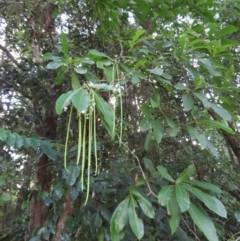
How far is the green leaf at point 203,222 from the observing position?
28.0 inches

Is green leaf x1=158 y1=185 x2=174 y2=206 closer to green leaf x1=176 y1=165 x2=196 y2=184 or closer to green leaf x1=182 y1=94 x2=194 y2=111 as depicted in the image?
green leaf x1=176 y1=165 x2=196 y2=184

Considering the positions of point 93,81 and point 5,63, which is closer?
point 93,81

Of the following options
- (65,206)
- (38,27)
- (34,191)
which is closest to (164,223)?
(65,206)

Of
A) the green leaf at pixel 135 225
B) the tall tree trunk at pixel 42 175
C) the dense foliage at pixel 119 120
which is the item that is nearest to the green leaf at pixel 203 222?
the dense foliage at pixel 119 120

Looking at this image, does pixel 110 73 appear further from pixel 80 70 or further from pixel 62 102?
pixel 62 102

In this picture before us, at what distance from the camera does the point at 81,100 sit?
578 millimetres

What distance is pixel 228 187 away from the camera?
1.54 metres

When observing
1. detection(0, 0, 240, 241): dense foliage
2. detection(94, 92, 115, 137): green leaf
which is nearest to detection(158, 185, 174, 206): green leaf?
detection(0, 0, 240, 241): dense foliage

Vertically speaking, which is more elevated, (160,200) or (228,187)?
(228,187)

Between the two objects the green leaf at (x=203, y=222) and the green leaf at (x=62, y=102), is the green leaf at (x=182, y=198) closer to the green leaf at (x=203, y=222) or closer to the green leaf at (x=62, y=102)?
the green leaf at (x=203, y=222)

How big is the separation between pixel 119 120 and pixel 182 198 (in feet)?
2.04

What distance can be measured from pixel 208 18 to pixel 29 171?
1.05 meters

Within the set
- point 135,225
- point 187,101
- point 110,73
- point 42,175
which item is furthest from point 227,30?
point 42,175

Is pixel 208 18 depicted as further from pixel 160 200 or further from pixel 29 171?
pixel 29 171
